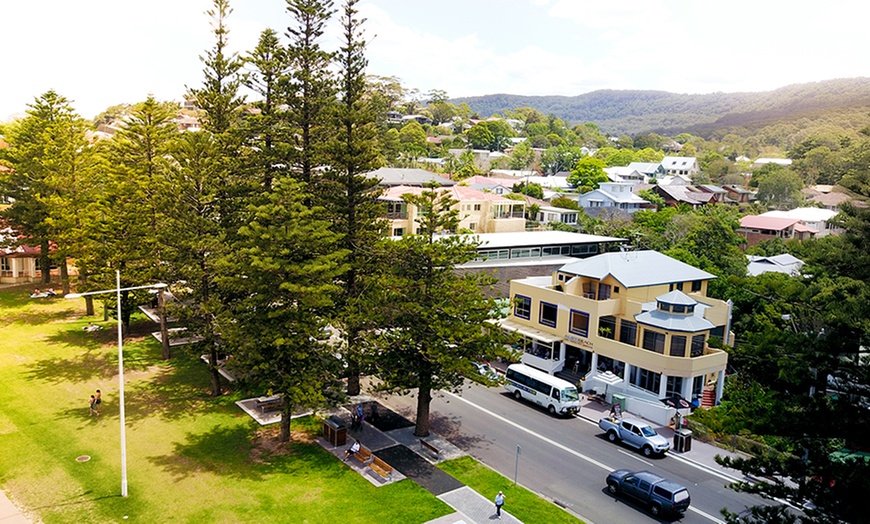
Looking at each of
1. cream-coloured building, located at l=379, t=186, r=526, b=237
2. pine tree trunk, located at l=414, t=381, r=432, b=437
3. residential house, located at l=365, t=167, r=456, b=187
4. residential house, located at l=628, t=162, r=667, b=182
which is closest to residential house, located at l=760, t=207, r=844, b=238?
cream-coloured building, located at l=379, t=186, r=526, b=237

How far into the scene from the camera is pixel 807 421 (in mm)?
13656

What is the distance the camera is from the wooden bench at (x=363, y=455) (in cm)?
2128

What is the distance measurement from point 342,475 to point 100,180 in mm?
29489

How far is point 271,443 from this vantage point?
73.9 ft

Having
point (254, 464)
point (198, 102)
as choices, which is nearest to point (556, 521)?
point (254, 464)

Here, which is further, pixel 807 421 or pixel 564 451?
pixel 564 451

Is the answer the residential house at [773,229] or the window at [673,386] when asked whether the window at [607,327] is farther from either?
the residential house at [773,229]

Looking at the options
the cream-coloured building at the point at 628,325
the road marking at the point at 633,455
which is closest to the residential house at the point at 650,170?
the cream-coloured building at the point at 628,325

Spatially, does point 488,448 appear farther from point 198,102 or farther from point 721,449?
point 198,102

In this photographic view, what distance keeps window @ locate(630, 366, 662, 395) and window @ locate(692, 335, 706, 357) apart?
217 centimetres

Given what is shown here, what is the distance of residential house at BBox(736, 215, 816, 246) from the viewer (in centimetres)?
6769

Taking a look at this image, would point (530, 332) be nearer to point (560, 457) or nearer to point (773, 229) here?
point (560, 457)

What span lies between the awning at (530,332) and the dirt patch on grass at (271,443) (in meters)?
13.0

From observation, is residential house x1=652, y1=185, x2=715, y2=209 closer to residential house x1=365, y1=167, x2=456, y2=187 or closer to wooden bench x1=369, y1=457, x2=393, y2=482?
residential house x1=365, y1=167, x2=456, y2=187
